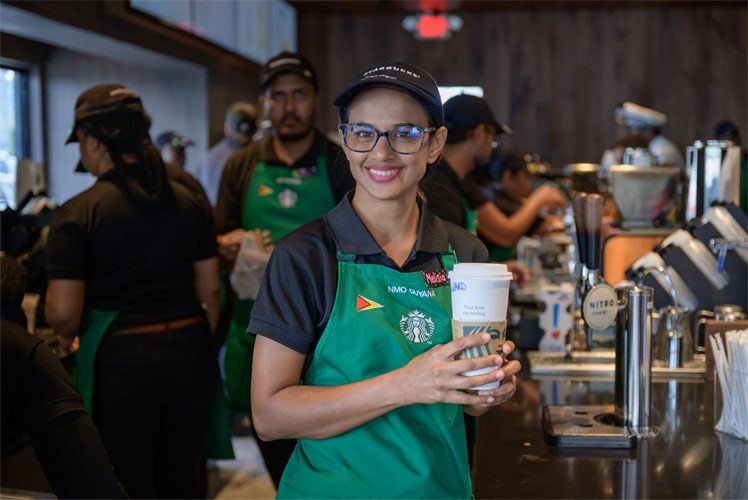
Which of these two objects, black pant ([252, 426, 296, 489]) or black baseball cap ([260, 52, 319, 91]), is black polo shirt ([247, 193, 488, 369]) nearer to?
black pant ([252, 426, 296, 489])

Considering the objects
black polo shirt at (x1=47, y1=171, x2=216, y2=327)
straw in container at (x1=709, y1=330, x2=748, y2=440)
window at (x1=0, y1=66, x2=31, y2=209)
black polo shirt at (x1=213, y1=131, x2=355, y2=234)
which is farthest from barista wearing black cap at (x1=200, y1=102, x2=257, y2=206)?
straw in container at (x1=709, y1=330, x2=748, y2=440)

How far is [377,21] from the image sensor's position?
9.35 meters

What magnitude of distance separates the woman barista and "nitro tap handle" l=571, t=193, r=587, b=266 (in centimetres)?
52

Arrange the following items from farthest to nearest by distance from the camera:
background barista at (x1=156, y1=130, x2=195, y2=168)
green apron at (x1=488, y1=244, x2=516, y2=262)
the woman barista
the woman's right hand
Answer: background barista at (x1=156, y1=130, x2=195, y2=168)
green apron at (x1=488, y1=244, x2=516, y2=262)
the woman barista
the woman's right hand

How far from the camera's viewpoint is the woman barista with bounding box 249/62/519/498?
1266 mm

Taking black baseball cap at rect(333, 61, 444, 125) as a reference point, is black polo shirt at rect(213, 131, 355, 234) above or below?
below

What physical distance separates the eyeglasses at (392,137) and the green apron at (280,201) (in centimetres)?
149

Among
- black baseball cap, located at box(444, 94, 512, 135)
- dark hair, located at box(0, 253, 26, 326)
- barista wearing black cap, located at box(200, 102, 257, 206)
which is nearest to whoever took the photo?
dark hair, located at box(0, 253, 26, 326)

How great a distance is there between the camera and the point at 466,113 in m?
2.79

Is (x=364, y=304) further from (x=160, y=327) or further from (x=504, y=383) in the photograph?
(x=160, y=327)

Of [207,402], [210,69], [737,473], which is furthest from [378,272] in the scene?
[210,69]

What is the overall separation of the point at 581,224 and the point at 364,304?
2.35 ft

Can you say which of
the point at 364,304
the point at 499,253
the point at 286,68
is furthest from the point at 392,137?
the point at 499,253

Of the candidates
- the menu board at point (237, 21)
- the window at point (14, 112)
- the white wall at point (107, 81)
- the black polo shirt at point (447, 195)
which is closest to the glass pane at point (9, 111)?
the window at point (14, 112)
